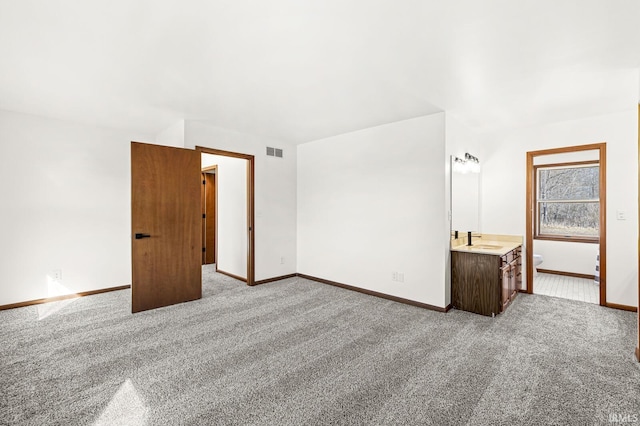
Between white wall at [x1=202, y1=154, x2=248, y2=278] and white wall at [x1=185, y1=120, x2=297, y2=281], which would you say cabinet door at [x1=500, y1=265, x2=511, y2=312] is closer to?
white wall at [x1=185, y1=120, x2=297, y2=281]

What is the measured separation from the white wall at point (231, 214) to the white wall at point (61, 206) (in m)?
1.48

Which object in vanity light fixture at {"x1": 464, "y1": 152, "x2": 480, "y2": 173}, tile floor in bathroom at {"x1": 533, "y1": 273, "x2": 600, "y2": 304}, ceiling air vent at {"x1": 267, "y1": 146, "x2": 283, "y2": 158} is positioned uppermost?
ceiling air vent at {"x1": 267, "y1": 146, "x2": 283, "y2": 158}

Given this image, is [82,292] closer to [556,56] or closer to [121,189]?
[121,189]

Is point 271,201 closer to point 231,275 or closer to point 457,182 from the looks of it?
point 231,275

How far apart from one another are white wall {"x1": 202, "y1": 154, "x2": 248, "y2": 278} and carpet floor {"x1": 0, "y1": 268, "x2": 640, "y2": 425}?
1.67 m

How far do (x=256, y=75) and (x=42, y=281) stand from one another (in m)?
4.03

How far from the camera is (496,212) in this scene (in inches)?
189

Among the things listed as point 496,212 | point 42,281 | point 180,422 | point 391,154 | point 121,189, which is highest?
point 391,154

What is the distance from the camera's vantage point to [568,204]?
18.9 ft

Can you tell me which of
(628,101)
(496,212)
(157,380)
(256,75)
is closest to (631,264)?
(496,212)

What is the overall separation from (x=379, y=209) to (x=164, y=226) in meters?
2.91

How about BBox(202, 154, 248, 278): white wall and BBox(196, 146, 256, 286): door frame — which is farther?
BBox(202, 154, 248, 278): white wall

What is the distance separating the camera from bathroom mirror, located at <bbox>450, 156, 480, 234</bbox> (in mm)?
3922

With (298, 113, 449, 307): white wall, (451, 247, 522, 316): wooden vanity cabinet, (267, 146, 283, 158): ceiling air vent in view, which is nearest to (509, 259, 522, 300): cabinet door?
(451, 247, 522, 316): wooden vanity cabinet
